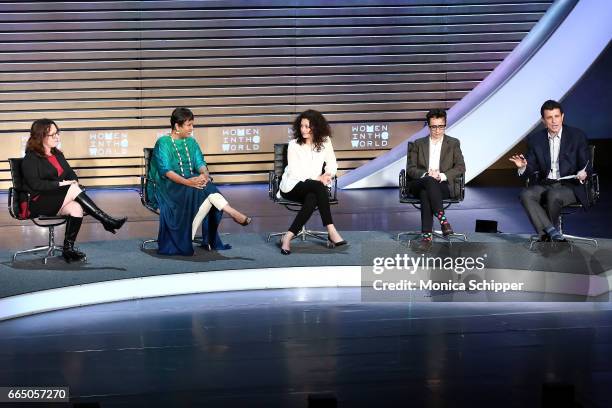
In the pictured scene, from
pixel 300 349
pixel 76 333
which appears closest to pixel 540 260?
pixel 300 349

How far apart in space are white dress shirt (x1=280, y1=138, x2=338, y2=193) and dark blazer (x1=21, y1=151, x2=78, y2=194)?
1656 mm

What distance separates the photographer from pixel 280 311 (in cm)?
563

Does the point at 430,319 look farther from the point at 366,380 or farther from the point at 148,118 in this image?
the point at 148,118

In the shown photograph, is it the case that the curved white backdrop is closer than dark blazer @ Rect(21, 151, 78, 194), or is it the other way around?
dark blazer @ Rect(21, 151, 78, 194)

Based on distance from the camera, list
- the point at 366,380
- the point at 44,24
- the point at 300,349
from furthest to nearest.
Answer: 1. the point at 44,24
2. the point at 300,349
3. the point at 366,380

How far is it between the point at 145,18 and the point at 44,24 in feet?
3.79

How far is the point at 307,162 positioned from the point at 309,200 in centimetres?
33

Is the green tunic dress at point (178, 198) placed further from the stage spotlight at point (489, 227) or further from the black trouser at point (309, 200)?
the stage spotlight at point (489, 227)

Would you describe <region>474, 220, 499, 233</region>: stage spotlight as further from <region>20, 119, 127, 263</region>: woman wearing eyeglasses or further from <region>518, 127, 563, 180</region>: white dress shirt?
<region>20, 119, 127, 263</region>: woman wearing eyeglasses

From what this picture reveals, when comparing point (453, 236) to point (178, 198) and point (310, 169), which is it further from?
point (178, 198)

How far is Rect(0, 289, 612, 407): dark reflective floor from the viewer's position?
3879 millimetres

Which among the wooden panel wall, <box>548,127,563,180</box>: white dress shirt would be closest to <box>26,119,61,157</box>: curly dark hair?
<box>548,127,563,180</box>: white dress shirt

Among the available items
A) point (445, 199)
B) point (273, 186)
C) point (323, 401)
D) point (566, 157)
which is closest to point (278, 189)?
point (273, 186)

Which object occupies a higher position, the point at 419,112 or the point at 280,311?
the point at 419,112
